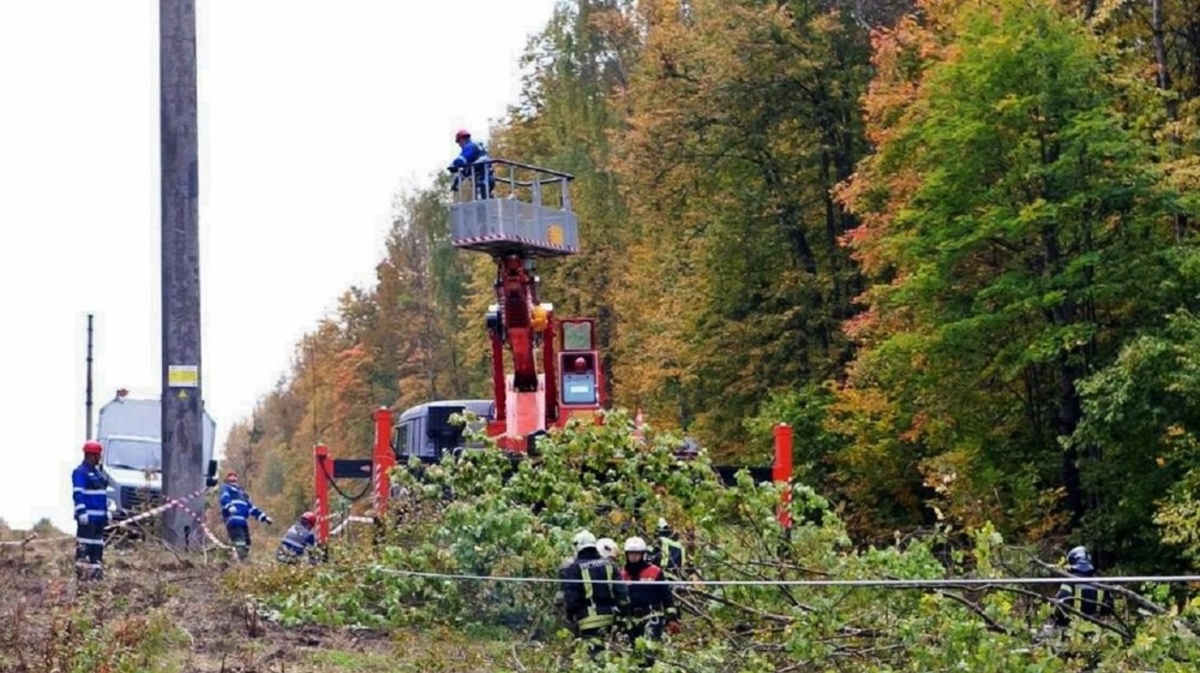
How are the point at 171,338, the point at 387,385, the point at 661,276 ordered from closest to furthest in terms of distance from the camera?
the point at 171,338 → the point at 661,276 → the point at 387,385

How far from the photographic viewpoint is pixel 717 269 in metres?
32.7

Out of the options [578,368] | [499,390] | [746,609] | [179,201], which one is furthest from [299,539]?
[746,609]

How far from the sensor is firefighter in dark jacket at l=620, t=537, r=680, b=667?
10.3m

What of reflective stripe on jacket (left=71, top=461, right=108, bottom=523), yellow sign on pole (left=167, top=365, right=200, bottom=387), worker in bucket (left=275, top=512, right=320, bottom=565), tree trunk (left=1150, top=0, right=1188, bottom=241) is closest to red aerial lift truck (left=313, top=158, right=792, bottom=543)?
worker in bucket (left=275, top=512, right=320, bottom=565)

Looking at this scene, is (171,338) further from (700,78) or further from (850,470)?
(700,78)

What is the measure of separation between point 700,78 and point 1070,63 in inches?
422

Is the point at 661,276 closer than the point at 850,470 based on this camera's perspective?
No

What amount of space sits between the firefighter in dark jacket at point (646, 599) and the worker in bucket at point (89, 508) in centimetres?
547

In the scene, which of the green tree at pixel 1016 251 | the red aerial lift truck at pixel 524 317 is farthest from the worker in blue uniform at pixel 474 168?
the green tree at pixel 1016 251

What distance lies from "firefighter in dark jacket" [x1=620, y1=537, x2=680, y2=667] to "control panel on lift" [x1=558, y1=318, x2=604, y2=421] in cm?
759

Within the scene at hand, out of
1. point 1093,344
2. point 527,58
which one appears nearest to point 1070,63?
point 1093,344

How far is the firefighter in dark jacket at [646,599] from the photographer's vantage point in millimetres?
10320

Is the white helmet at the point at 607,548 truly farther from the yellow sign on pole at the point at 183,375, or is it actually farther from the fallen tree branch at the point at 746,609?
the yellow sign on pole at the point at 183,375

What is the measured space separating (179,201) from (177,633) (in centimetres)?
449
